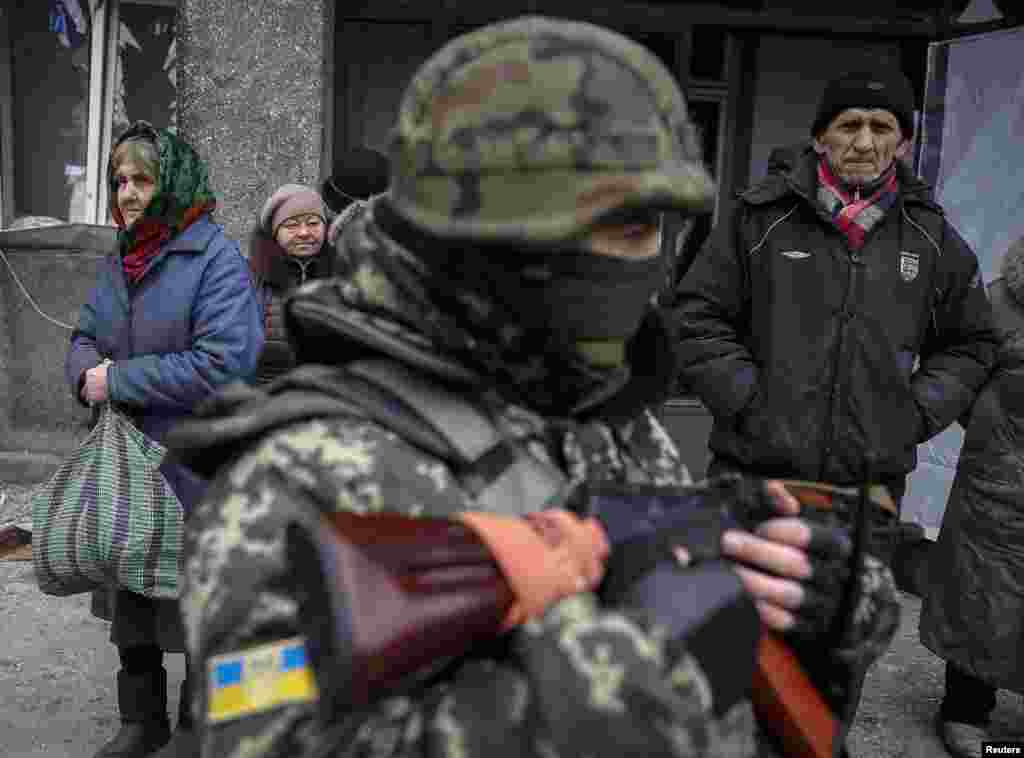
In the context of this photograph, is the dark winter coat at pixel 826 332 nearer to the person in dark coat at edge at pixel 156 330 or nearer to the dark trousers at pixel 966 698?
the dark trousers at pixel 966 698

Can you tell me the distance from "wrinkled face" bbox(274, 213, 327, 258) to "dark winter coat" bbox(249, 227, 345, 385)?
24mm

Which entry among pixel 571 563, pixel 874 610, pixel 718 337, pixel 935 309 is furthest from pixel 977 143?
pixel 571 563

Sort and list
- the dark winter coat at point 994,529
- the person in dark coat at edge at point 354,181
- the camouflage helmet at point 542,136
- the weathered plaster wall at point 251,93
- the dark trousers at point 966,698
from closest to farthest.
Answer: the camouflage helmet at point 542,136 → the dark winter coat at point 994,529 → the dark trousers at point 966,698 → the person in dark coat at edge at point 354,181 → the weathered plaster wall at point 251,93

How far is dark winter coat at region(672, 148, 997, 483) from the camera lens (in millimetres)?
2928

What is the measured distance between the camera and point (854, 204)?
2988mm

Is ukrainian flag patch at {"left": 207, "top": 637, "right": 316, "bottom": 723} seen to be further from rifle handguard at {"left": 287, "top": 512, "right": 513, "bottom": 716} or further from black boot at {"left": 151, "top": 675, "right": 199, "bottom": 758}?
black boot at {"left": 151, "top": 675, "right": 199, "bottom": 758}

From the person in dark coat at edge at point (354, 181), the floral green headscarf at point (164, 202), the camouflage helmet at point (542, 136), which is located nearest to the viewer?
the camouflage helmet at point (542, 136)

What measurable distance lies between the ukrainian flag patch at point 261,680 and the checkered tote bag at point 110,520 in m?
2.06

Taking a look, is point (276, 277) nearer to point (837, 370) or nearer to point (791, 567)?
point (837, 370)

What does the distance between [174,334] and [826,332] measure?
1871 mm

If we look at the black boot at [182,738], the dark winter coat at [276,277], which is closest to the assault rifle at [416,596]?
the black boot at [182,738]

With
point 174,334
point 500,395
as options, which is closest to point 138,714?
point 174,334

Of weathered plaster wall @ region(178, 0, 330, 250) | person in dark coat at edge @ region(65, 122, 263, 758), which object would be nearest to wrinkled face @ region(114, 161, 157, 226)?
person in dark coat at edge @ region(65, 122, 263, 758)

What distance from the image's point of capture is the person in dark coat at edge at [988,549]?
10.9 ft
